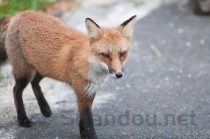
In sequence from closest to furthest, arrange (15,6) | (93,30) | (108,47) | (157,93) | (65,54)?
(108,47)
(93,30)
(65,54)
(157,93)
(15,6)

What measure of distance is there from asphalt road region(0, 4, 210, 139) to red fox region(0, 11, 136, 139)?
0.36 metres

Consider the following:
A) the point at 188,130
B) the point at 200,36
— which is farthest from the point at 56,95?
the point at 200,36

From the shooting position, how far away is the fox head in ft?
17.4

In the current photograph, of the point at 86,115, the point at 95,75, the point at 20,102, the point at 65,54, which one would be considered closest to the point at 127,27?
the point at 95,75

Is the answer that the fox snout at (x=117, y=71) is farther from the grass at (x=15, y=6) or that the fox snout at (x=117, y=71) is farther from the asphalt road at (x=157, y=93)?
the grass at (x=15, y=6)

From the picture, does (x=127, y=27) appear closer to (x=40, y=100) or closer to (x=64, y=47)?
(x=64, y=47)

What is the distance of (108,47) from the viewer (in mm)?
5367

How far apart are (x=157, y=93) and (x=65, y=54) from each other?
2160 mm

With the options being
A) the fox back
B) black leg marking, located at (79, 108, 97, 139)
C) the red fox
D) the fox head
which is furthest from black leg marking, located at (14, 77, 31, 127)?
the fox head

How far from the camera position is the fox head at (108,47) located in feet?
17.4

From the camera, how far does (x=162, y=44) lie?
31.7 ft

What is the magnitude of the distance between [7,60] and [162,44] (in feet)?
12.2

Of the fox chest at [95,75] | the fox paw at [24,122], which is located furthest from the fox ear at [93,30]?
the fox paw at [24,122]

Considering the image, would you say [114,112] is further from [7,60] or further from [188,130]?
[7,60]
